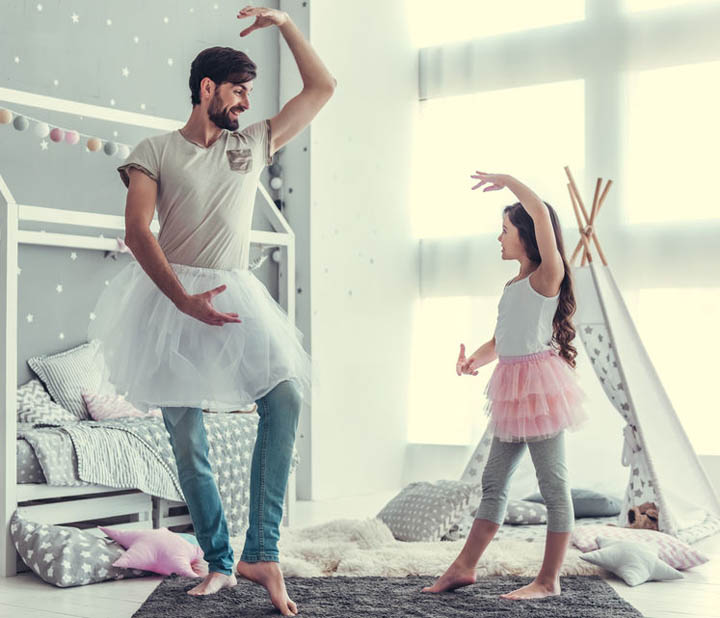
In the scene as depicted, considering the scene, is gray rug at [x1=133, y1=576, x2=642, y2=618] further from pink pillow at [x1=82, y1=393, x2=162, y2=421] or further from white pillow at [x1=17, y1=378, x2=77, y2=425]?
pink pillow at [x1=82, y1=393, x2=162, y2=421]

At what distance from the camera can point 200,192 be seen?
6.78 ft

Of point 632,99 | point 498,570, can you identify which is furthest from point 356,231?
point 498,570

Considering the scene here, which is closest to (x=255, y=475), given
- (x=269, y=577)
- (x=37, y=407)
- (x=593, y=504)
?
(x=269, y=577)

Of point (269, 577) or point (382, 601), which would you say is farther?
point (382, 601)

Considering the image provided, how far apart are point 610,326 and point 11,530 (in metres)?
1.91

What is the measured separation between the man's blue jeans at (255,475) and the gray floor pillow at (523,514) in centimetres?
141

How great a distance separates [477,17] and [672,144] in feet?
3.81

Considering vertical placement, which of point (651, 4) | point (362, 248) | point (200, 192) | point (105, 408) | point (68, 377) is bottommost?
point (105, 408)

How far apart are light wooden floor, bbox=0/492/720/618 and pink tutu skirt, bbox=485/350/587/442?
1.41ft

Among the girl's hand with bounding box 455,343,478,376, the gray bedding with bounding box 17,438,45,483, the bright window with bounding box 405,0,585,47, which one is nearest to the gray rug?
the girl's hand with bounding box 455,343,478,376

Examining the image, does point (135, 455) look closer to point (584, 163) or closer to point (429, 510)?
point (429, 510)

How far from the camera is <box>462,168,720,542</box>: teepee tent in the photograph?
3205 millimetres

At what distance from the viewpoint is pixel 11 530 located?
8.65 ft

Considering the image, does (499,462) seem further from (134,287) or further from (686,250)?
(686,250)
